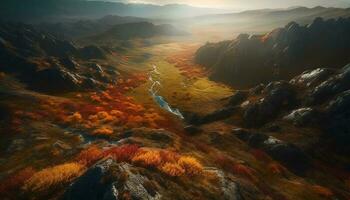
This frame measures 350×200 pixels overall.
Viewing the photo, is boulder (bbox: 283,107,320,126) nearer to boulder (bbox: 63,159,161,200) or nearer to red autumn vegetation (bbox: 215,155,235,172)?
red autumn vegetation (bbox: 215,155,235,172)

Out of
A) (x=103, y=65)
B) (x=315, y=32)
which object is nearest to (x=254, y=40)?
(x=315, y=32)

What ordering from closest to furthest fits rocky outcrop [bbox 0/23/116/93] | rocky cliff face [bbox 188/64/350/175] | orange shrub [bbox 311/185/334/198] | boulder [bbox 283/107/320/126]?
orange shrub [bbox 311/185/334/198] < rocky cliff face [bbox 188/64/350/175] < boulder [bbox 283/107/320/126] < rocky outcrop [bbox 0/23/116/93]

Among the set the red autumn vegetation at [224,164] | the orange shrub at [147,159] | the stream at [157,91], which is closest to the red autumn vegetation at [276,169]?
the red autumn vegetation at [224,164]

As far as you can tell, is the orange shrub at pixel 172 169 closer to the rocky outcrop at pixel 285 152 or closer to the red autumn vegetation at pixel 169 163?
the red autumn vegetation at pixel 169 163

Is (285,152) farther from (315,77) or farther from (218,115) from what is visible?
(315,77)

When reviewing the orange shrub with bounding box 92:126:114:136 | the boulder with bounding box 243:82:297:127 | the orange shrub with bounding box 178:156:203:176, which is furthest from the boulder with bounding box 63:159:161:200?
the boulder with bounding box 243:82:297:127

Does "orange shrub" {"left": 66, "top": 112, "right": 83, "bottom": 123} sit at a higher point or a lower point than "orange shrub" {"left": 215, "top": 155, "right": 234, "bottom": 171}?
lower
